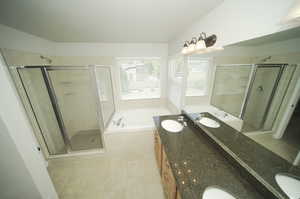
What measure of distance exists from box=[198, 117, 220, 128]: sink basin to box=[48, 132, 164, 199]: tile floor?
3.20 feet

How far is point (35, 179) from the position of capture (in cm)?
98

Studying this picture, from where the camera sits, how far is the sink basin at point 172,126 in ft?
4.96

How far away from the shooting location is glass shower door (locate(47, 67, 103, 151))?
7.52 ft

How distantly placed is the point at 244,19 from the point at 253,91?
0.56m

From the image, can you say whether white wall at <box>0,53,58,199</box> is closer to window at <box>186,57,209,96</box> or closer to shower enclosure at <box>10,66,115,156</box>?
shower enclosure at <box>10,66,115,156</box>

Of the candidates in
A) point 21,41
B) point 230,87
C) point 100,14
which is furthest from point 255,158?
point 21,41

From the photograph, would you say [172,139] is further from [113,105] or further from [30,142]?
[113,105]

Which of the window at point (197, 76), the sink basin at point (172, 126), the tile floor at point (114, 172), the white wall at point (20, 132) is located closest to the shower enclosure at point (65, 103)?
the tile floor at point (114, 172)

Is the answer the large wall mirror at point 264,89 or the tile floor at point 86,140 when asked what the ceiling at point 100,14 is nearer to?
the large wall mirror at point 264,89

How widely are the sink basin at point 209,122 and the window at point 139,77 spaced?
164 centimetres

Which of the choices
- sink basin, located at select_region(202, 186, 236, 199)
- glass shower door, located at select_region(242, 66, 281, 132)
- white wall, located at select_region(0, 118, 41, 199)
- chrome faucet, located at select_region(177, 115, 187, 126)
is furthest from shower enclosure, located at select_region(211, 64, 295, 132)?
white wall, located at select_region(0, 118, 41, 199)

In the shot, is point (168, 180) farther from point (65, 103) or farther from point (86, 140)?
point (65, 103)

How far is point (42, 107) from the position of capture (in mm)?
1837

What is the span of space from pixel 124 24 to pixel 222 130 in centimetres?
186
